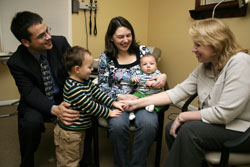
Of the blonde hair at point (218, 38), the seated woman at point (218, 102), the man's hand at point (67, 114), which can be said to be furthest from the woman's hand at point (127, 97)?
the blonde hair at point (218, 38)

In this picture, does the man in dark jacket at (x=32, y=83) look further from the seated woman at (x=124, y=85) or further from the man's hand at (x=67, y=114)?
the seated woman at (x=124, y=85)

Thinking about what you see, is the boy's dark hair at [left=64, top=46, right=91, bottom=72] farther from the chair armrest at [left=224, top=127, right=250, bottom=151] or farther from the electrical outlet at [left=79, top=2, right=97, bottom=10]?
the electrical outlet at [left=79, top=2, right=97, bottom=10]

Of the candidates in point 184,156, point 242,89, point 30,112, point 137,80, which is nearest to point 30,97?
point 30,112

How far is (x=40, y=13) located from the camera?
2.68m

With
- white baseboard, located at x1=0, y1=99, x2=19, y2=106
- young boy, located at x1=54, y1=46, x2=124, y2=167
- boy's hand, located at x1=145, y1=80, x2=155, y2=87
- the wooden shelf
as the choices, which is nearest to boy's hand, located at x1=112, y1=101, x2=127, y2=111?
young boy, located at x1=54, y1=46, x2=124, y2=167

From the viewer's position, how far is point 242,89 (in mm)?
1004

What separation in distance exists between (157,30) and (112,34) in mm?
1774

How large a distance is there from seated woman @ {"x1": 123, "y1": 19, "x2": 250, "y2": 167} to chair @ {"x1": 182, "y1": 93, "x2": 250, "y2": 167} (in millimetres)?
42

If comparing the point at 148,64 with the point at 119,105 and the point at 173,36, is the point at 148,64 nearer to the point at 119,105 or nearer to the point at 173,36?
the point at 119,105

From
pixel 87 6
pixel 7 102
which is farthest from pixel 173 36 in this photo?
pixel 7 102

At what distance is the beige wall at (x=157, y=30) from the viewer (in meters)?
2.72

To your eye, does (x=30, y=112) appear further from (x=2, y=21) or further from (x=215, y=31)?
(x=2, y=21)

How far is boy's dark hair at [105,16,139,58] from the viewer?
5.33 ft

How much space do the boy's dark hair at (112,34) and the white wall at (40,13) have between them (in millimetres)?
1392
